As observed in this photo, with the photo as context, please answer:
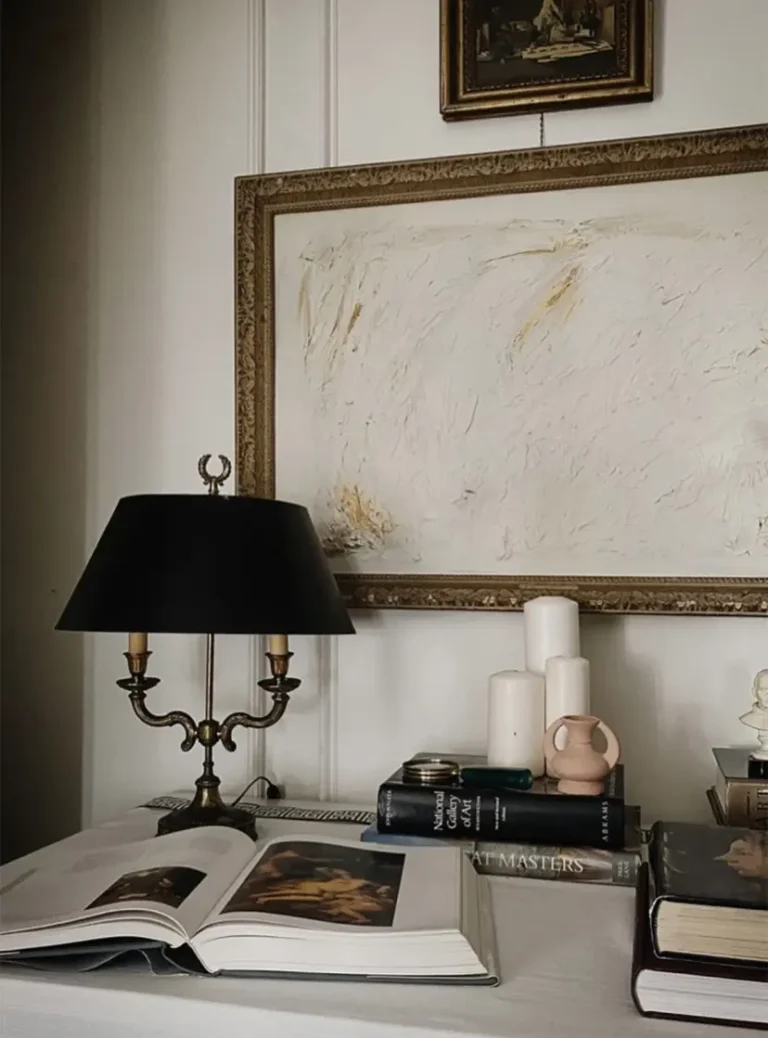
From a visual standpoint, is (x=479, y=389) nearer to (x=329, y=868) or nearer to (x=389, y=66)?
(x=389, y=66)

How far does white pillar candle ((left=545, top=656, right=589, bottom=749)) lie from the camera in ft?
3.92

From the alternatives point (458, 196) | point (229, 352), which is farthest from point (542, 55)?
point (229, 352)

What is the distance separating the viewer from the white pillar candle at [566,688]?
120cm

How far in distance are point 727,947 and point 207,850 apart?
1.66 feet

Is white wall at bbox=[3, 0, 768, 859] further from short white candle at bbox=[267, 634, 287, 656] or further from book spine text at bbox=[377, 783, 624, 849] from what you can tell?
book spine text at bbox=[377, 783, 624, 849]

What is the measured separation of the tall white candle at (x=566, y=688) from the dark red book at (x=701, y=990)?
448 mm

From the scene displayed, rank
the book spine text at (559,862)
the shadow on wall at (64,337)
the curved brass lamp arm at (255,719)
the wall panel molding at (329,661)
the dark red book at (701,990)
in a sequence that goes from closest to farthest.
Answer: the dark red book at (701,990)
the book spine text at (559,862)
the curved brass lamp arm at (255,719)
the wall panel molding at (329,661)
the shadow on wall at (64,337)

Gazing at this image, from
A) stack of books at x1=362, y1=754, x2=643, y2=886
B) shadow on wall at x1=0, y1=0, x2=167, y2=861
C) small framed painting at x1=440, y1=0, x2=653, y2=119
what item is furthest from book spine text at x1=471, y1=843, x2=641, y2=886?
small framed painting at x1=440, y1=0, x2=653, y2=119

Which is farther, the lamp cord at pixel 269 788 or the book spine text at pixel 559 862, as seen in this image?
the lamp cord at pixel 269 788

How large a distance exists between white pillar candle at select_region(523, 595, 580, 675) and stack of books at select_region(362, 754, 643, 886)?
19cm

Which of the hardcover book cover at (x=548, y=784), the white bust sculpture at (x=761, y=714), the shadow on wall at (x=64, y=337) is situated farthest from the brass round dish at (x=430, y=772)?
the shadow on wall at (x=64, y=337)

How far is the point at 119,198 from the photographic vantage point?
1577 mm

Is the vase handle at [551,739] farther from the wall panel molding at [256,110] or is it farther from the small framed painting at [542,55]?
the small framed painting at [542,55]

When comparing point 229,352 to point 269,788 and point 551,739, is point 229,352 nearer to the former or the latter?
point 269,788
